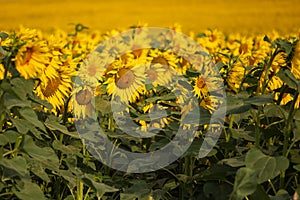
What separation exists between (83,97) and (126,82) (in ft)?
0.93

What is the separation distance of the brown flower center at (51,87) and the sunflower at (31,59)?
0.44 m

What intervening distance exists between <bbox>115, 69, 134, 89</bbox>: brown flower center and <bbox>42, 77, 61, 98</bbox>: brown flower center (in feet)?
1.26

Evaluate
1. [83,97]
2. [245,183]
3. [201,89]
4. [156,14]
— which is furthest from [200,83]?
[156,14]

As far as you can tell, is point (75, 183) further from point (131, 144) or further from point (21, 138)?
point (131, 144)

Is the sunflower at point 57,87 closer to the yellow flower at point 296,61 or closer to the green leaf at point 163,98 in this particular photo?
the green leaf at point 163,98

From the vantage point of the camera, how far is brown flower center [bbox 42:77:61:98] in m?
3.62

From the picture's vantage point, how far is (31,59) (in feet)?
10.2

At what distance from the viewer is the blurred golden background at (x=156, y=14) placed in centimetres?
1911

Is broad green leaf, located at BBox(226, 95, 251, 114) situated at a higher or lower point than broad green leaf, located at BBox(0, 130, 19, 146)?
higher

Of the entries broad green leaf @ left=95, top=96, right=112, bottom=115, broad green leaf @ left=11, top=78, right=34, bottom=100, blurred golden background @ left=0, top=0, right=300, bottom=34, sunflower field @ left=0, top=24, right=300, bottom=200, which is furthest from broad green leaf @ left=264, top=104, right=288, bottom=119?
blurred golden background @ left=0, top=0, right=300, bottom=34

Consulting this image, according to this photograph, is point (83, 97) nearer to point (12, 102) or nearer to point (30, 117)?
point (30, 117)

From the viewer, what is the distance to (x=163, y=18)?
22.1 metres

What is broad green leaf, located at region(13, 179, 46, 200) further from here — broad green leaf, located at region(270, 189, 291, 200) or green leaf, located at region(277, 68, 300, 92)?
green leaf, located at region(277, 68, 300, 92)

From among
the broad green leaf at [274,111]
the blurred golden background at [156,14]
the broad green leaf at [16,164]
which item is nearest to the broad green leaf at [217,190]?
the broad green leaf at [274,111]
